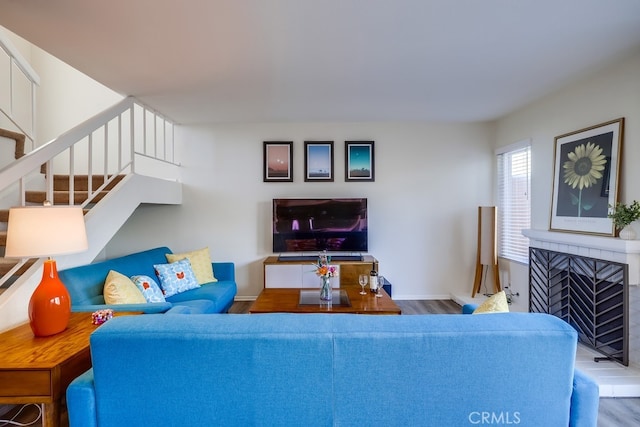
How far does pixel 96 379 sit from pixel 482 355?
57.4 inches

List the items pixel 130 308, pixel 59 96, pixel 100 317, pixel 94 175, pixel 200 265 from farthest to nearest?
pixel 59 96 → pixel 200 265 → pixel 94 175 → pixel 130 308 → pixel 100 317

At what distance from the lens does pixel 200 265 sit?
147 inches

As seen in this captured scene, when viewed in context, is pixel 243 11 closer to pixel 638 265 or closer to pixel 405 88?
pixel 405 88

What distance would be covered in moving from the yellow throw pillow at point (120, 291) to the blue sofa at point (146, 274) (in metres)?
0.09

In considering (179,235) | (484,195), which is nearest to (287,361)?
(179,235)

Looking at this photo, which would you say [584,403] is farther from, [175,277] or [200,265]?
[200,265]

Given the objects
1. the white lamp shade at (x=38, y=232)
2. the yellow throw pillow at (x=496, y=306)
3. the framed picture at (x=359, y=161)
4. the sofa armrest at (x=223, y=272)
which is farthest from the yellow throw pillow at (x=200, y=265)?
the yellow throw pillow at (x=496, y=306)

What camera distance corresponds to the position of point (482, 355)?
48.0 inches

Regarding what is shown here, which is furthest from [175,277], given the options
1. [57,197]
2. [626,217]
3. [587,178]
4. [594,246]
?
[587,178]

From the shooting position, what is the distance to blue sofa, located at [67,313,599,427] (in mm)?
1218

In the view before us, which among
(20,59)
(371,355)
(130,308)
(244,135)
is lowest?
(130,308)

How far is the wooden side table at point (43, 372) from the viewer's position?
138 cm

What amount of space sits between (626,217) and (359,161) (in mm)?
2864

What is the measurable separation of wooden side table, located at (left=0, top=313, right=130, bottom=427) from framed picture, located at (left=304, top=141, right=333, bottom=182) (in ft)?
11.1
